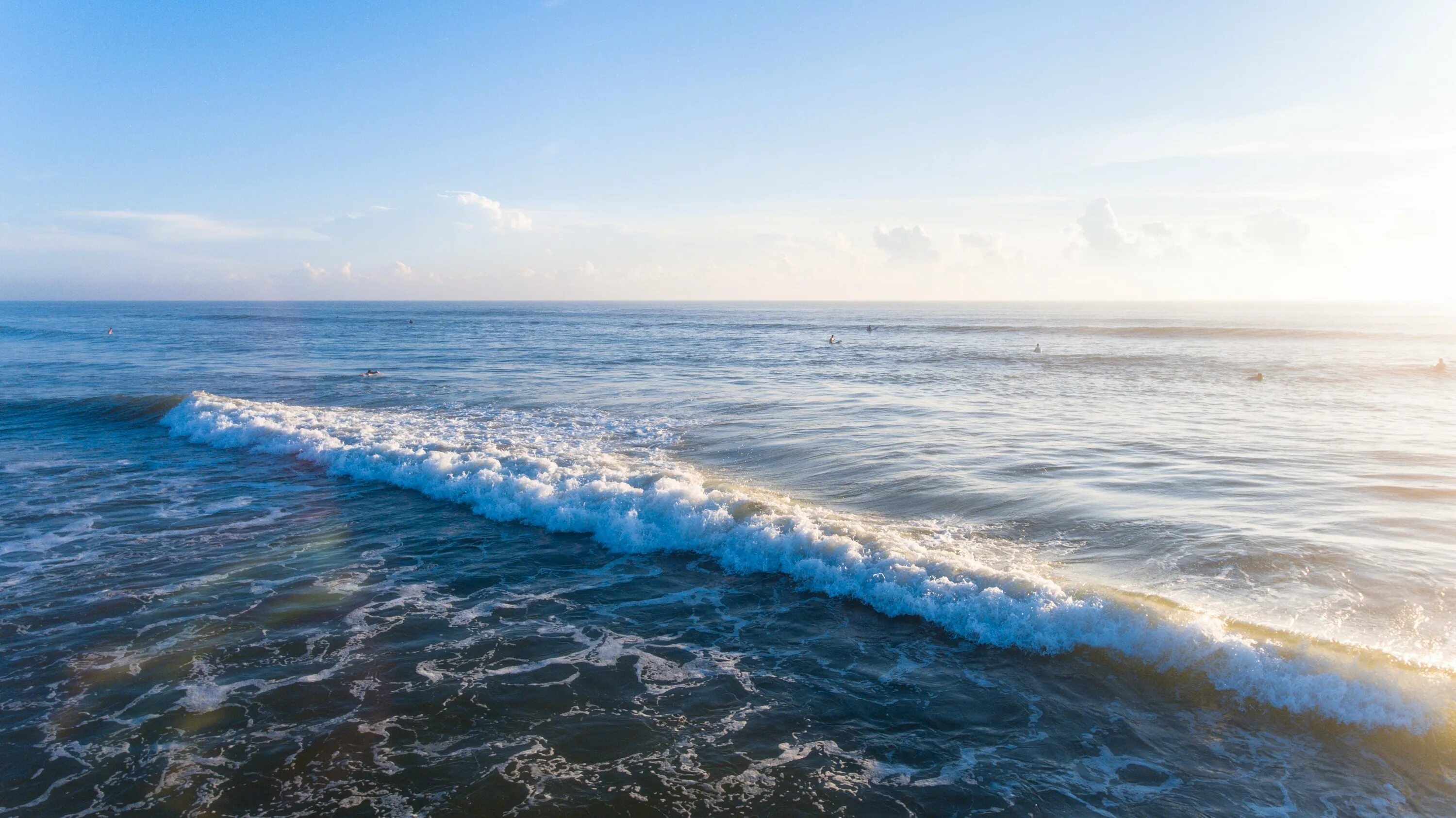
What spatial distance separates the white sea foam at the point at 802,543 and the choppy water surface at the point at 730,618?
2.2 inches

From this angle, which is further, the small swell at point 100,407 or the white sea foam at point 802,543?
the small swell at point 100,407

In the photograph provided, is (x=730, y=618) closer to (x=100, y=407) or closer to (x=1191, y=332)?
(x=100, y=407)

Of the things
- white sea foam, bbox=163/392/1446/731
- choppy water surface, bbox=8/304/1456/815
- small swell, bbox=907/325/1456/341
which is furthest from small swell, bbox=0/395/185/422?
small swell, bbox=907/325/1456/341

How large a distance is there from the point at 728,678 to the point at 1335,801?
5682mm

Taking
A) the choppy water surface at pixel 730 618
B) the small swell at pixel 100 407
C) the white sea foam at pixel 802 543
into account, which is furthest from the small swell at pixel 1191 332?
the small swell at pixel 100 407

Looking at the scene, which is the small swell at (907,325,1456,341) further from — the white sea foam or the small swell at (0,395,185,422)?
the small swell at (0,395,185,422)

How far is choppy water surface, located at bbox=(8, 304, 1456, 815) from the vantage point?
677 centimetres

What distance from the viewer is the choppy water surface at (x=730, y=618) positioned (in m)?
6.77

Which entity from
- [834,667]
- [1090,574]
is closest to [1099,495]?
[1090,574]

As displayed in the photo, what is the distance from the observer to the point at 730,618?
10.2 m

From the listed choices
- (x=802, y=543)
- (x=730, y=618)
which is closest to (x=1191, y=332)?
(x=802, y=543)

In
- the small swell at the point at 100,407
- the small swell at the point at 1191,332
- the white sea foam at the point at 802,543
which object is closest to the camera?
the white sea foam at the point at 802,543

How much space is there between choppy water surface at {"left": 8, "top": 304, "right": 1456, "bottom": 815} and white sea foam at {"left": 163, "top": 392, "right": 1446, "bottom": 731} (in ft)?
0.18

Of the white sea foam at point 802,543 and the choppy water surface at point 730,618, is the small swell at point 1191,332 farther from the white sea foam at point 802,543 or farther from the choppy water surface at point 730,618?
the white sea foam at point 802,543
